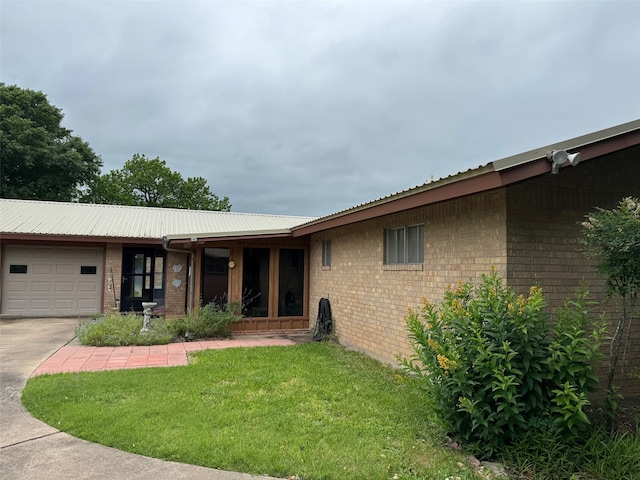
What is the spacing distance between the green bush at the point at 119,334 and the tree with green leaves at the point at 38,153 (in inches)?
826

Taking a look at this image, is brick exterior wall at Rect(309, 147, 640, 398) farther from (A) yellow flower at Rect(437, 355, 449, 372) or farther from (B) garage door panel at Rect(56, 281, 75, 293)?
(B) garage door panel at Rect(56, 281, 75, 293)

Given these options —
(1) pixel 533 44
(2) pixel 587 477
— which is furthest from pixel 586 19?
(2) pixel 587 477

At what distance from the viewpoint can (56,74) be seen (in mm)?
12859

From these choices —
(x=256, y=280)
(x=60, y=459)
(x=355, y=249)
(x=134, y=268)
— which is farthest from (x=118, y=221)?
(x=60, y=459)

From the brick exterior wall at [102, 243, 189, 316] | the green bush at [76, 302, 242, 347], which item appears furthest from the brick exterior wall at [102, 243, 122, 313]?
the green bush at [76, 302, 242, 347]

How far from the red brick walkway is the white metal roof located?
2.78 metres

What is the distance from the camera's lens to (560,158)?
387cm

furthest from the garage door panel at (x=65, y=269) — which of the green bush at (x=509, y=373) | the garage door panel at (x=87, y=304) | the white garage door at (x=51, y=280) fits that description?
the green bush at (x=509, y=373)

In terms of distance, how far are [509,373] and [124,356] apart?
6.69m

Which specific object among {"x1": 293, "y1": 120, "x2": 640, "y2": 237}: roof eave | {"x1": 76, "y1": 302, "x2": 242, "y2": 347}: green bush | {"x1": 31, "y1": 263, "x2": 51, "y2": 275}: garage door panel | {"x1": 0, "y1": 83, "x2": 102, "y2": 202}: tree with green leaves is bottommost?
{"x1": 76, "y1": 302, "x2": 242, "y2": 347}: green bush

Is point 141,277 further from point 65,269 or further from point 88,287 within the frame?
point 65,269

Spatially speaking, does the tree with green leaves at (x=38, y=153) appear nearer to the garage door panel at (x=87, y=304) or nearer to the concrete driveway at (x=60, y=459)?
the garage door panel at (x=87, y=304)

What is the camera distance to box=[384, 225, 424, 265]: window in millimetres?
6652

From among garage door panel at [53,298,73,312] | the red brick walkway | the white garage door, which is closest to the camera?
the red brick walkway
